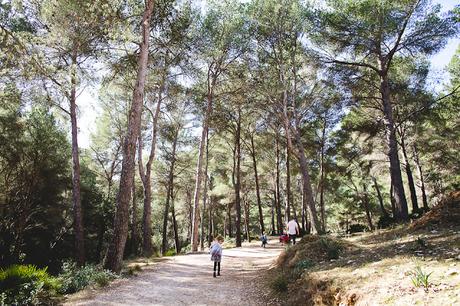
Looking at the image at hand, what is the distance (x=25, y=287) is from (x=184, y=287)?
3.84 metres

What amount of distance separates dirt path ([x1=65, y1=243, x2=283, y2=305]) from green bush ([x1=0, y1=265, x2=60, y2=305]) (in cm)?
67

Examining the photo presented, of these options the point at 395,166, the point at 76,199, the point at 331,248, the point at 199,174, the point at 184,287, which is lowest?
the point at 184,287

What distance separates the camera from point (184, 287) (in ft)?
28.6

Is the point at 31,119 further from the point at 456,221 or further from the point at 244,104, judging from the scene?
the point at 456,221

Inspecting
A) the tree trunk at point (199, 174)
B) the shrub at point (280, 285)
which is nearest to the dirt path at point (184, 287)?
the shrub at point (280, 285)

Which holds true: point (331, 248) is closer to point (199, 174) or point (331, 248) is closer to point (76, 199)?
point (199, 174)

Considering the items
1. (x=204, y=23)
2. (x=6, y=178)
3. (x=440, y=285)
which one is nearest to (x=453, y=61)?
(x=204, y=23)

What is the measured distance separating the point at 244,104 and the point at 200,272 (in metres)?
11.7

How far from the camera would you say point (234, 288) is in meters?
8.93

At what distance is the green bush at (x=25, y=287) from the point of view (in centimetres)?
619

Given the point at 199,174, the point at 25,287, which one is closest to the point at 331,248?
the point at 25,287

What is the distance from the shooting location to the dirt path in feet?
23.4

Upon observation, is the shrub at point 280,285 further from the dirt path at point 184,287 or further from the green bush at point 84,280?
the green bush at point 84,280

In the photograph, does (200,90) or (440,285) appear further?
(200,90)
